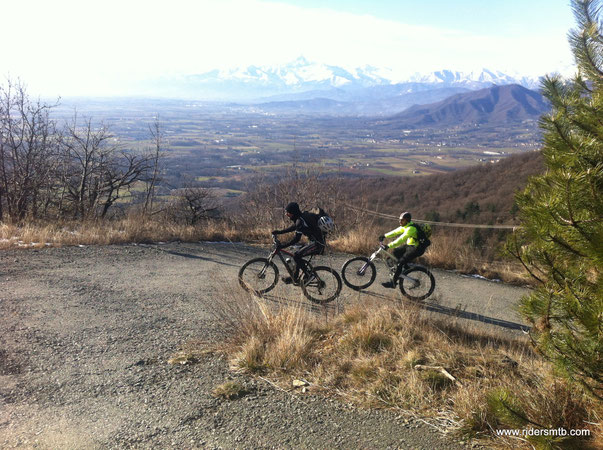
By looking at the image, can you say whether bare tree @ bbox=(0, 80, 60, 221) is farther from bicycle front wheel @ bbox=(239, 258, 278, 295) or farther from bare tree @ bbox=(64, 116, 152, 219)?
bicycle front wheel @ bbox=(239, 258, 278, 295)

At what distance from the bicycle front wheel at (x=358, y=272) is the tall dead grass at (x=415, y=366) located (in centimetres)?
200

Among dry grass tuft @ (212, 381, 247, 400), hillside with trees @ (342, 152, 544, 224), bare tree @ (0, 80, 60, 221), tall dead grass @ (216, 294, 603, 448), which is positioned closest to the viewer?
tall dead grass @ (216, 294, 603, 448)

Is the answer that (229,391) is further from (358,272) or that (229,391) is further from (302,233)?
(358,272)

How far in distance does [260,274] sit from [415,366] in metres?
3.55

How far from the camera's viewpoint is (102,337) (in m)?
5.07

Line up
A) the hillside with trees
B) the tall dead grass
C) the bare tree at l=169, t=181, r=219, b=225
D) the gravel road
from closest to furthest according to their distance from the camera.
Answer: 1. the tall dead grass
2. the gravel road
3. the bare tree at l=169, t=181, r=219, b=225
4. the hillside with trees

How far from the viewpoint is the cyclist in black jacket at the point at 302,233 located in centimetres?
675

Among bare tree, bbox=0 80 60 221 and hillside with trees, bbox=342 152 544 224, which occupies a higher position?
bare tree, bbox=0 80 60 221

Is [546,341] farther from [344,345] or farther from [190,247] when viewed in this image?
[190,247]

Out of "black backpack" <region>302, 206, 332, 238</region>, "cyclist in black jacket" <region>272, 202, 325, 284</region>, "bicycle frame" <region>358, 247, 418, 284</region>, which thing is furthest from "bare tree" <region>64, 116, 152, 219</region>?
"bicycle frame" <region>358, 247, 418, 284</region>

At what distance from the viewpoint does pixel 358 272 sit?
7.62m

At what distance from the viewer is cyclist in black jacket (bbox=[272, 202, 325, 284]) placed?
6.75m

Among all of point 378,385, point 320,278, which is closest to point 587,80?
point 378,385

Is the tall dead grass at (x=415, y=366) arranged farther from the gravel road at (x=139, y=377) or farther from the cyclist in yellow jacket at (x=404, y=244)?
the cyclist in yellow jacket at (x=404, y=244)
